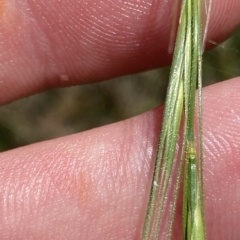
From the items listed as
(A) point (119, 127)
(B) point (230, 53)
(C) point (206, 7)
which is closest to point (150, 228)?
(A) point (119, 127)

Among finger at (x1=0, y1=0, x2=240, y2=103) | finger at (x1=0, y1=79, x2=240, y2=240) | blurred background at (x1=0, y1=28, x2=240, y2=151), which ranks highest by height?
blurred background at (x1=0, y1=28, x2=240, y2=151)

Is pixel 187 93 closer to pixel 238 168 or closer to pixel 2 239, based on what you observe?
pixel 238 168

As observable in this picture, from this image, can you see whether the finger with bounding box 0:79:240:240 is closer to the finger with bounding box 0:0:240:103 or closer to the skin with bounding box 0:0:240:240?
the skin with bounding box 0:0:240:240

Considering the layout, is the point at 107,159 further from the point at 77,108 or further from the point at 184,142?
the point at 77,108

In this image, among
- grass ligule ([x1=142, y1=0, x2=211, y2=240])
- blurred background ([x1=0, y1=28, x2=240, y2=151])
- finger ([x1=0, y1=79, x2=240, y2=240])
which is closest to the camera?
grass ligule ([x1=142, y1=0, x2=211, y2=240])

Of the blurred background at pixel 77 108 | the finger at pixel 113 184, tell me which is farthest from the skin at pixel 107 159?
the blurred background at pixel 77 108

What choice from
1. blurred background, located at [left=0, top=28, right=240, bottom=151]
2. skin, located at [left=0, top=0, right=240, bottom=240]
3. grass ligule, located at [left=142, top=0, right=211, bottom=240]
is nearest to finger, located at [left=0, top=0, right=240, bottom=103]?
skin, located at [left=0, top=0, right=240, bottom=240]

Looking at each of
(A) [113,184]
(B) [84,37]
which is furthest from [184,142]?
(B) [84,37]
